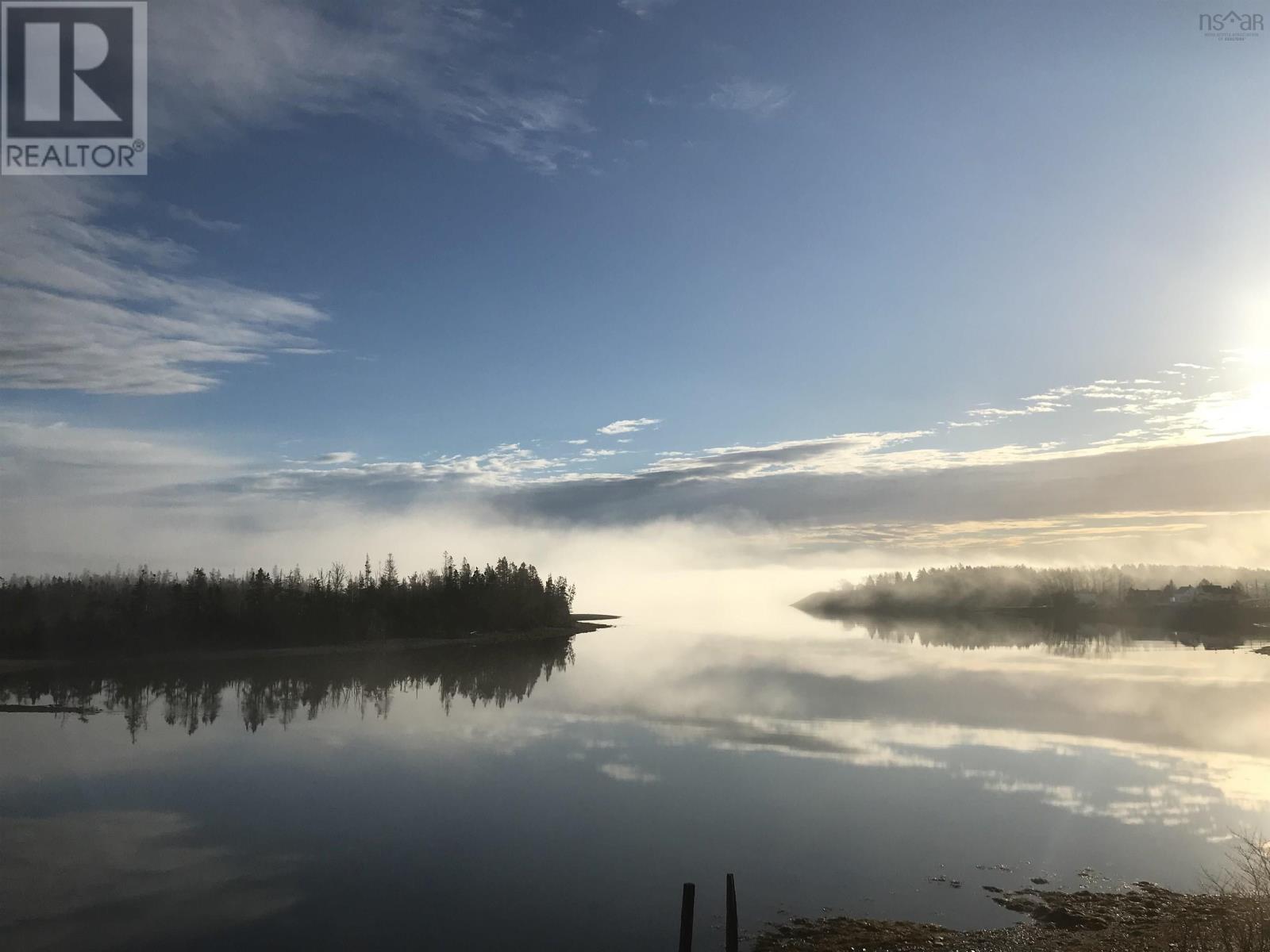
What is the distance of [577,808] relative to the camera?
110ft

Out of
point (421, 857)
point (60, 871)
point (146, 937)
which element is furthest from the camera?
point (421, 857)

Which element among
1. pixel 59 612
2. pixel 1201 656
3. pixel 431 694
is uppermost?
pixel 59 612

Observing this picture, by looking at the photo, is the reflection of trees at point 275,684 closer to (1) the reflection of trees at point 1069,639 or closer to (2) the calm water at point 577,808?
(2) the calm water at point 577,808

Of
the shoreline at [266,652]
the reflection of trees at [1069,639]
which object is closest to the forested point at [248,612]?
the shoreline at [266,652]

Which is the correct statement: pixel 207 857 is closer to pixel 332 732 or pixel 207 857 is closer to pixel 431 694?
pixel 332 732

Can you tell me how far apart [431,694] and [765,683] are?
106ft

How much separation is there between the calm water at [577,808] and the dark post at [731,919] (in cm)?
259

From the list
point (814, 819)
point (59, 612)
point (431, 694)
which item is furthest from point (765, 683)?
point (59, 612)

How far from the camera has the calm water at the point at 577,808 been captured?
23.1m

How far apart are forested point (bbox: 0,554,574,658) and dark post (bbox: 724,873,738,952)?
10839 centimetres

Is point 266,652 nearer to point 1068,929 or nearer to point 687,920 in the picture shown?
point 687,920

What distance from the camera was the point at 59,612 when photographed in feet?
342

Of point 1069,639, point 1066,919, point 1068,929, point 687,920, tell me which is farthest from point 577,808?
point 1069,639

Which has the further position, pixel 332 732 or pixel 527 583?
pixel 527 583
